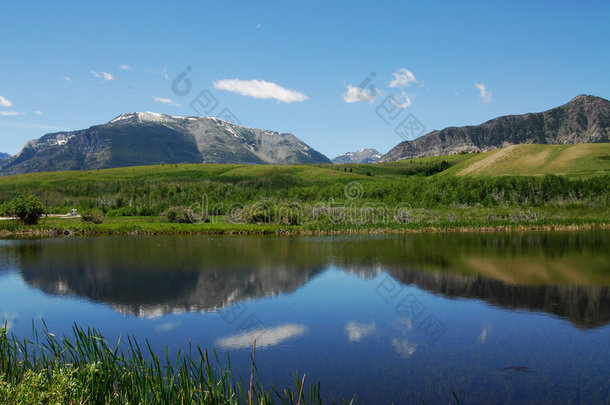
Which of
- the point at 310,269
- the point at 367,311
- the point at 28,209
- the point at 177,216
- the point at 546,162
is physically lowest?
the point at 367,311

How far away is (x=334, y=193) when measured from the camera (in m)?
106

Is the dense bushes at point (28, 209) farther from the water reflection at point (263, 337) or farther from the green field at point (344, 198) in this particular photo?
the water reflection at point (263, 337)

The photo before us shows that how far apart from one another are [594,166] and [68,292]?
364ft

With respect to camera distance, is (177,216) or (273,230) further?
(177,216)

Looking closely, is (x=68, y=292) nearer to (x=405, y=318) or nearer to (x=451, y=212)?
(x=405, y=318)

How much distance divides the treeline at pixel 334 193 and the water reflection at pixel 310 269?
32869mm

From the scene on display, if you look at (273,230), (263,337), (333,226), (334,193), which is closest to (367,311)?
(263,337)

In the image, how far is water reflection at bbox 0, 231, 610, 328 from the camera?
81.0 ft

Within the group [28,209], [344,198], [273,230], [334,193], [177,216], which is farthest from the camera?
[334,193]

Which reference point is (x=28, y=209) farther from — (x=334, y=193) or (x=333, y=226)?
(x=334, y=193)

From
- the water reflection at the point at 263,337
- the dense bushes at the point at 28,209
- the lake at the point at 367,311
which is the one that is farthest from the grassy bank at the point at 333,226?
the water reflection at the point at 263,337

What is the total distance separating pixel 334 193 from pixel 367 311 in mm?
83470

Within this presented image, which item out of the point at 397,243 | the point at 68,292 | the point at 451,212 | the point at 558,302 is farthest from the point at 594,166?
the point at 68,292

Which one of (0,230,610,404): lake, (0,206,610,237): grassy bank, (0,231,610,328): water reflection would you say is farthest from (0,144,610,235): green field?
(0,230,610,404): lake
